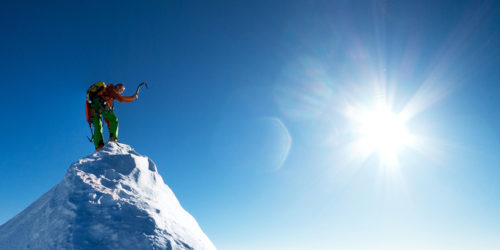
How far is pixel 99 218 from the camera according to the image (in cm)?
754

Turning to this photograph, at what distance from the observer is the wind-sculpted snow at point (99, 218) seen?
7078 mm

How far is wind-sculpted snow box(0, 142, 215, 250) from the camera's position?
708 centimetres

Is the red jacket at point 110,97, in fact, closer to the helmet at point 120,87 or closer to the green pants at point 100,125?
the helmet at point 120,87

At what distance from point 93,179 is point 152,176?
2517 mm

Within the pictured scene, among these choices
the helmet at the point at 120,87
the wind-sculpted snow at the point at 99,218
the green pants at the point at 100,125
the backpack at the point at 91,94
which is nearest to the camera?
the wind-sculpted snow at the point at 99,218

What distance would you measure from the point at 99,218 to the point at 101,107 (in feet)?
25.1

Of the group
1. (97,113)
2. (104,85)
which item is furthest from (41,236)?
(104,85)

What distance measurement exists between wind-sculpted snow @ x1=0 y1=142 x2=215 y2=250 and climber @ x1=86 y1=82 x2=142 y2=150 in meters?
3.60

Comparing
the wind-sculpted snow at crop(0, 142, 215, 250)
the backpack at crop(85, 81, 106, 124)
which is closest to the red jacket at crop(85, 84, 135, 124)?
the backpack at crop(85, 81, 106, 124)

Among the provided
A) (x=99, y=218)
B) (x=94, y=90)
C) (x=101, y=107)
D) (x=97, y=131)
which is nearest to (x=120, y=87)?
(x=94, y=90)

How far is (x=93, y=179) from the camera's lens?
876 cm

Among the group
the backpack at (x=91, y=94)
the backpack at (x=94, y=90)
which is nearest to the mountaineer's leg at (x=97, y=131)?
the backpack at (x=91, y=94)

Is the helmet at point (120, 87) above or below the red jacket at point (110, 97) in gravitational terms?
above

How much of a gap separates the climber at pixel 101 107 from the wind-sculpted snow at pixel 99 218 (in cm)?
360
